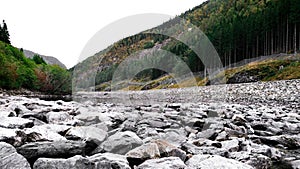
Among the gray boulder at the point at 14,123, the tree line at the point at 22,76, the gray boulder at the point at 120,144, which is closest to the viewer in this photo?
the gray boulder at the point at 120,144

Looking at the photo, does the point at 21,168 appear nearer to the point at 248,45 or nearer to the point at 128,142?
the point at 128,142

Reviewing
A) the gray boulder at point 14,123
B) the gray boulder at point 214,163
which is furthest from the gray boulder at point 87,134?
the gray boulder at point 214,163

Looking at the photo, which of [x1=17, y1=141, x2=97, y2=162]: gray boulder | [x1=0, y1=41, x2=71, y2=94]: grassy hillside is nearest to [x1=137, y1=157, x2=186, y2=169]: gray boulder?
→ [x1=17, y1=141, x2=97, y2=162]: gray boulder

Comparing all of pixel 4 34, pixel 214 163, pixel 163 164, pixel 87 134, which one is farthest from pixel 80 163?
pixel 4 34

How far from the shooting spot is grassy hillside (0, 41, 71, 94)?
3771 cm

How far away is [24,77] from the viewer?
4388 cm

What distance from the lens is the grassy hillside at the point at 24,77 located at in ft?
124

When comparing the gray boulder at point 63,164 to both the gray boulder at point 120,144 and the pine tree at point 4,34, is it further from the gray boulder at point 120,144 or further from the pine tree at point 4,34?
the pine tree at point 4,34

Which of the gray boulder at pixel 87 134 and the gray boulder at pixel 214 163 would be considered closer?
the gray boulder at pixel 214 163

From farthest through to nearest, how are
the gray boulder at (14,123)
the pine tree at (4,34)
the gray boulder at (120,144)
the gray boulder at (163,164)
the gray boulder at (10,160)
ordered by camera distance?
the pine tree at (4,34) → the gray boulder at (14,123) → the gray boulder at (120,144) → the gray boulder at (163,164) → the gray boulder at (10,160)

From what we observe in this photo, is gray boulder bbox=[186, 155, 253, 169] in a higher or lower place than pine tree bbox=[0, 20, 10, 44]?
lower

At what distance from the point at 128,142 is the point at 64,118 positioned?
9.72 ft

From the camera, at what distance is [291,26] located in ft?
128

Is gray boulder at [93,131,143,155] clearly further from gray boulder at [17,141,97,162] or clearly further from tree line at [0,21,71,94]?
tree line at [0,21,71,94]
